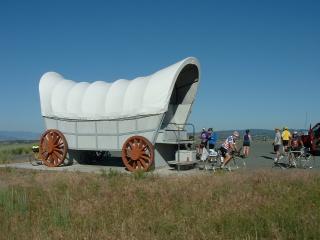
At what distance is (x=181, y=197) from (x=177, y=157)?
815cm

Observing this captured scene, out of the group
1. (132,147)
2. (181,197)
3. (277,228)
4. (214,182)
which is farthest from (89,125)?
(277,228)

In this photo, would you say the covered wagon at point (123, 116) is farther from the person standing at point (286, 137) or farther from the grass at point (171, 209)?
the grass at point (171, 209)

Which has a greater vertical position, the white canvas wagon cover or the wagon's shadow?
the white canvas wagon cover

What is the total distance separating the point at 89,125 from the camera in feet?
63.7

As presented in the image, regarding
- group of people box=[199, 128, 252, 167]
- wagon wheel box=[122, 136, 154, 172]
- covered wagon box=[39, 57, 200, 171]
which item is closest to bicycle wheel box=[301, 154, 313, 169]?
group of people box=[199, 128, 252, 167]

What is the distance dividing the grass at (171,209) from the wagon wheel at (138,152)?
498 cm

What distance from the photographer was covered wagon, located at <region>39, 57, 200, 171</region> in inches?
704

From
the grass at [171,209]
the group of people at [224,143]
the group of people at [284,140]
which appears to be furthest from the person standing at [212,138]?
the grass at [171,209]

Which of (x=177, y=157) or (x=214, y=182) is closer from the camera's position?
(x=214, y=182)

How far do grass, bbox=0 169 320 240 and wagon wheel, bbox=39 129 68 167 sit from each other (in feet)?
24.8

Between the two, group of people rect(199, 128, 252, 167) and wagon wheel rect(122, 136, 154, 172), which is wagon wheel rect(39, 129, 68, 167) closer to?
wagon wheel rect(122, 136, 154, 172)

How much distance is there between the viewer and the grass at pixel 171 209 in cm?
689

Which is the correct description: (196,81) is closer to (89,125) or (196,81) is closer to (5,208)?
(89,125)

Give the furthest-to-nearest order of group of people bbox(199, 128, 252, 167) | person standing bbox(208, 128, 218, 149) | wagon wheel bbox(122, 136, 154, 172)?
1. person standing bbox(208, 128, 218, 149)
2. wagon wheel bbox(122, 136, 154, 172)
3. group of people bbox(199, 128, 252, 167)
